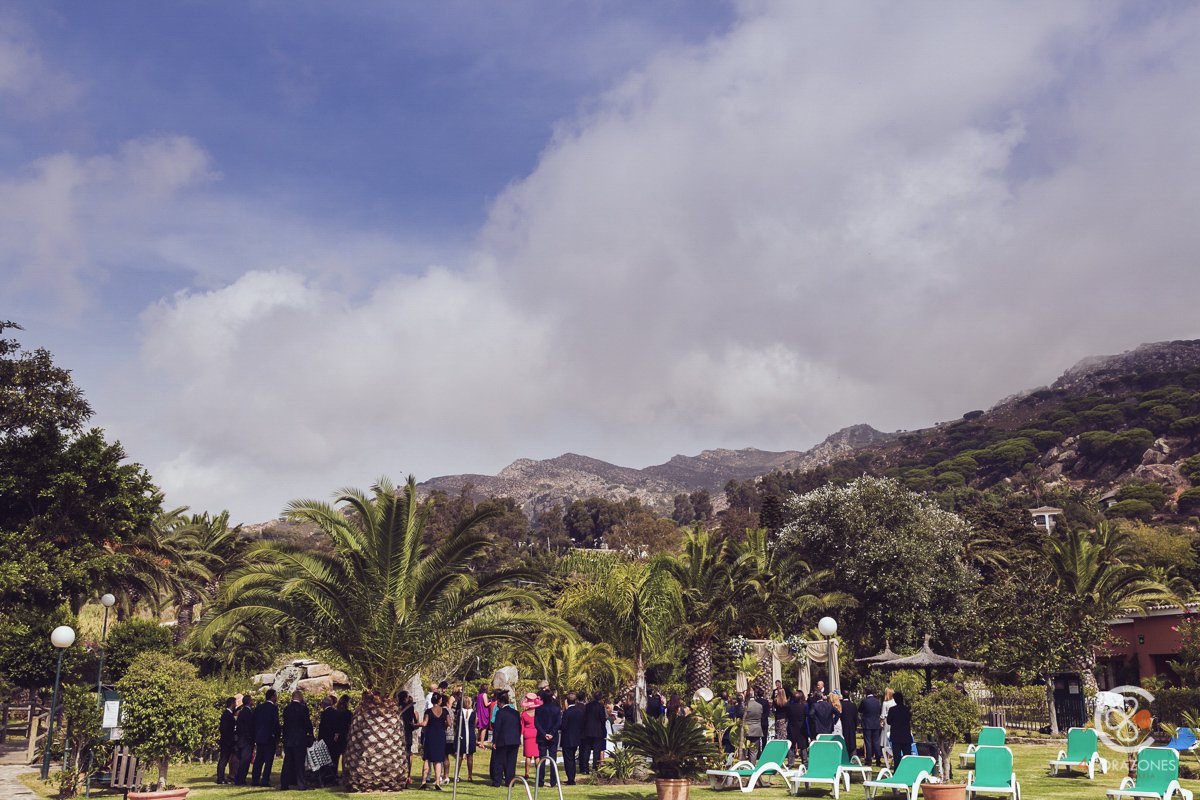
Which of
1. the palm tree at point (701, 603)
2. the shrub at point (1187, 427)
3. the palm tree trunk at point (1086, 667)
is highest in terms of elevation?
the shrub at point (1187, 427)

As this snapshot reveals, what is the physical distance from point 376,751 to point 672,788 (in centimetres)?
528

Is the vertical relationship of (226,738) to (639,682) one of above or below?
below

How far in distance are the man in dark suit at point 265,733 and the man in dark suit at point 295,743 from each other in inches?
9.6

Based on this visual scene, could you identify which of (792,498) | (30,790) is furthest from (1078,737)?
(792,498)

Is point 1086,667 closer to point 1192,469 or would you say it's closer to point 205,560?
point 205,560

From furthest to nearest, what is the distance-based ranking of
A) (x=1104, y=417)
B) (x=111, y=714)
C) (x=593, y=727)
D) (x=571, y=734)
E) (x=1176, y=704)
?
1. (x=1104, y=417)
2. (x=1176, y=704)
3. (x=593, y=727)
4. (x=571, y=734)
5. (x=111, y=714)

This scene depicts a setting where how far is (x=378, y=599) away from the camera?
15.0 m

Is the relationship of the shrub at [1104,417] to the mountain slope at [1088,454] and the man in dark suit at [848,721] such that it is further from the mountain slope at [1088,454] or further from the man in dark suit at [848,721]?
the man in dark suit at [848,721]

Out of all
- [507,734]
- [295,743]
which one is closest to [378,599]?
[295,743]

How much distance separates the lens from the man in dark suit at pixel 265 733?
593 inches

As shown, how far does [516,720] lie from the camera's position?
14844mm

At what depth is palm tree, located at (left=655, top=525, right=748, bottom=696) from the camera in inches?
1034

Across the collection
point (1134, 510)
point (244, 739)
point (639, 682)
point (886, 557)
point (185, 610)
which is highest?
point (1134, 510)

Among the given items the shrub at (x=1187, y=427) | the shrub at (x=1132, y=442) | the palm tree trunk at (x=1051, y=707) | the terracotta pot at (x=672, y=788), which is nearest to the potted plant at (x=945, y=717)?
the terracotta pot at (x=672, y=788)
